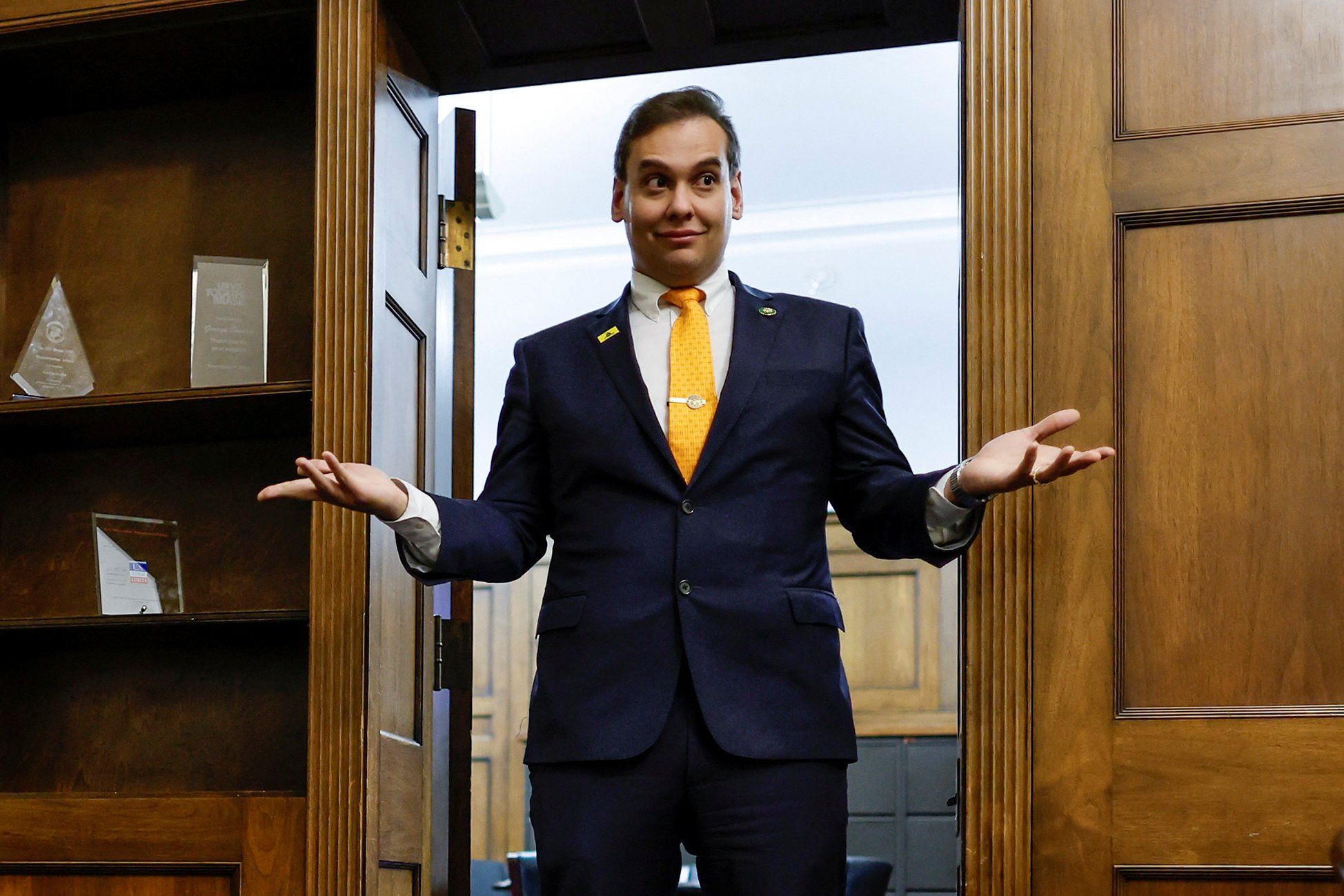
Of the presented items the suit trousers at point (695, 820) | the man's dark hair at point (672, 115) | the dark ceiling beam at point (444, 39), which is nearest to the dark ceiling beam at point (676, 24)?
the dark ceiling beam at point (444, 39)

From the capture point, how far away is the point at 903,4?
252cm

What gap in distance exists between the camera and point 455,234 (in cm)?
285

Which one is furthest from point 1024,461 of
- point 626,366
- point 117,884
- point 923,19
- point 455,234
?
point 117,884

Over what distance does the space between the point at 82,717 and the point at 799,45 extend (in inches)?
A: 75.5

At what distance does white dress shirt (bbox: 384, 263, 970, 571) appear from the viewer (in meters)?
1.99

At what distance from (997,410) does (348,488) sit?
0.95 meters

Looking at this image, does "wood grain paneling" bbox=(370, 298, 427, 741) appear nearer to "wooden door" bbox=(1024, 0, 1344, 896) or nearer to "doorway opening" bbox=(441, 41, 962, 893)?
"wooden door" bbox=(1024, 0, 1344, 896)

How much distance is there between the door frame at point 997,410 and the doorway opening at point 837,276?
10.9 feet

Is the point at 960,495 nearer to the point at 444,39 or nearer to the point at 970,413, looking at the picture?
the point at 970,413

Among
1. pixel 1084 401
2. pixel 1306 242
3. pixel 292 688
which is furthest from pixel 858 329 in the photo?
pixel 292 688

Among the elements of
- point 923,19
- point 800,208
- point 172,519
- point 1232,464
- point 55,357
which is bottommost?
point 172,519

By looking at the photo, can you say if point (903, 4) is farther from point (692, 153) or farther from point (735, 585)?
point (735, 585)

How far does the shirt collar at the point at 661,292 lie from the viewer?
7.15ft

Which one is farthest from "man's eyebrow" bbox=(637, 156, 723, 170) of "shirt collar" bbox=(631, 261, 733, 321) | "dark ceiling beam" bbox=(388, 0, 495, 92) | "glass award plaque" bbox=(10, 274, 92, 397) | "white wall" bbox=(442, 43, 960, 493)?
"white wall" bbox=(442, 43, 960, 493)
